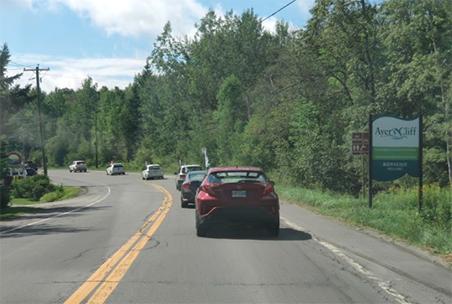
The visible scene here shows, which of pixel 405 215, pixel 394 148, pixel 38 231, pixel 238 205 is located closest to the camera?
pixel 238 205

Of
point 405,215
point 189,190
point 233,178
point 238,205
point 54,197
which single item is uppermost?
point 233,178

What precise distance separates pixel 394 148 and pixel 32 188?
34847 mm

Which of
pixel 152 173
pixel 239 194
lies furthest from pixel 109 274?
pixel 152 173

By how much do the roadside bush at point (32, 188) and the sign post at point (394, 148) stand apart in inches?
1307

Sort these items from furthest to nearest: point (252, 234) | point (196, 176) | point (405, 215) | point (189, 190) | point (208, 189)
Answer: point (196, 176), point (189, 190), point (405, 215), point (252, 234), point (208, 189)

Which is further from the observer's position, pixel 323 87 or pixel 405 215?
pixel 323 87

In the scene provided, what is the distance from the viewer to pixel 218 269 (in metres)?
8.05

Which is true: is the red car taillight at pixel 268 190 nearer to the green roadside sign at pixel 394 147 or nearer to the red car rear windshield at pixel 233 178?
the red car rear windshield at pixel 233 178

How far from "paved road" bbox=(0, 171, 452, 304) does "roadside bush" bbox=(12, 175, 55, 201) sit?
31.2 metres

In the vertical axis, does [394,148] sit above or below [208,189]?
above

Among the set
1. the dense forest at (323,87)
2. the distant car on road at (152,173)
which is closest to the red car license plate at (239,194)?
the dense forest at (323,87)

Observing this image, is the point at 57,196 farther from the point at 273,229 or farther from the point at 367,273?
the point at 367,273

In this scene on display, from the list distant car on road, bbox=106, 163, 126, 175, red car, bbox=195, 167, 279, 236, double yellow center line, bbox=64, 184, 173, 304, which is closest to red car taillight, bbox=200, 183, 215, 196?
red car, bbox=195, 167, 279, 236

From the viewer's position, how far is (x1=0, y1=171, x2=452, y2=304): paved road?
6.44m
